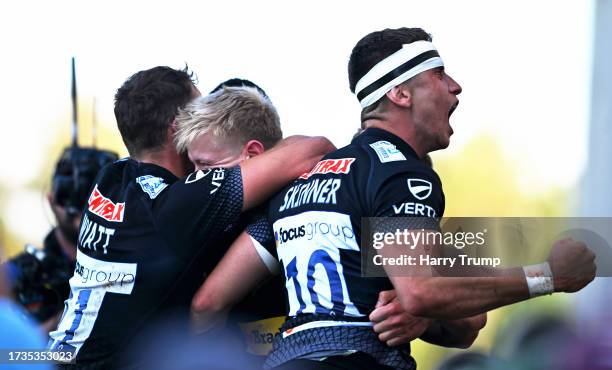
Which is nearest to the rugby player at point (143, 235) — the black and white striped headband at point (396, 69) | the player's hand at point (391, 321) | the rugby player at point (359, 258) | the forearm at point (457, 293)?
the rugby player at point (359, 258)

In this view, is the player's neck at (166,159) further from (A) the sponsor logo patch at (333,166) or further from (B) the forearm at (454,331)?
→ (B) the forearm at (454,331)

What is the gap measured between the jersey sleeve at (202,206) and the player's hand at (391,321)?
0.67 m

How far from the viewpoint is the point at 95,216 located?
3936 mm

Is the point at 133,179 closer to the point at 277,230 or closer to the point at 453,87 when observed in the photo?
the point at 277,230

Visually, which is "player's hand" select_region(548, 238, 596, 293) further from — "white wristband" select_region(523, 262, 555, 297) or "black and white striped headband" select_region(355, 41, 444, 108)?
"black and white striped headband" select_region(355, 41, 444, 108)

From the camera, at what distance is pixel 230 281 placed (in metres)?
3.76

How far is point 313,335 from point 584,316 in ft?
3.02

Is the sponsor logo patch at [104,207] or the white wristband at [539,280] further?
the sponsor logo patch at [104,207]

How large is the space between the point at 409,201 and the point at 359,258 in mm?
251

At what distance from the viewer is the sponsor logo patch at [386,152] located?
135 inches

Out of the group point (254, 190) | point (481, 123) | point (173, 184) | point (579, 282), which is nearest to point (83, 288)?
point (173, 184)

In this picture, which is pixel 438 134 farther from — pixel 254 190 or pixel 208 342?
pixel 208 342

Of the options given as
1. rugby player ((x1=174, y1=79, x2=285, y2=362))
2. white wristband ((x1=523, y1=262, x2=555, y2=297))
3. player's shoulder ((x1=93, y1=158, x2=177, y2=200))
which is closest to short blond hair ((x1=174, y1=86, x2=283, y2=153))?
rugby player ((x1=174, y1=79, x2=285, y2=362))

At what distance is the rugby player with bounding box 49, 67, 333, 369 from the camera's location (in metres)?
3.75
